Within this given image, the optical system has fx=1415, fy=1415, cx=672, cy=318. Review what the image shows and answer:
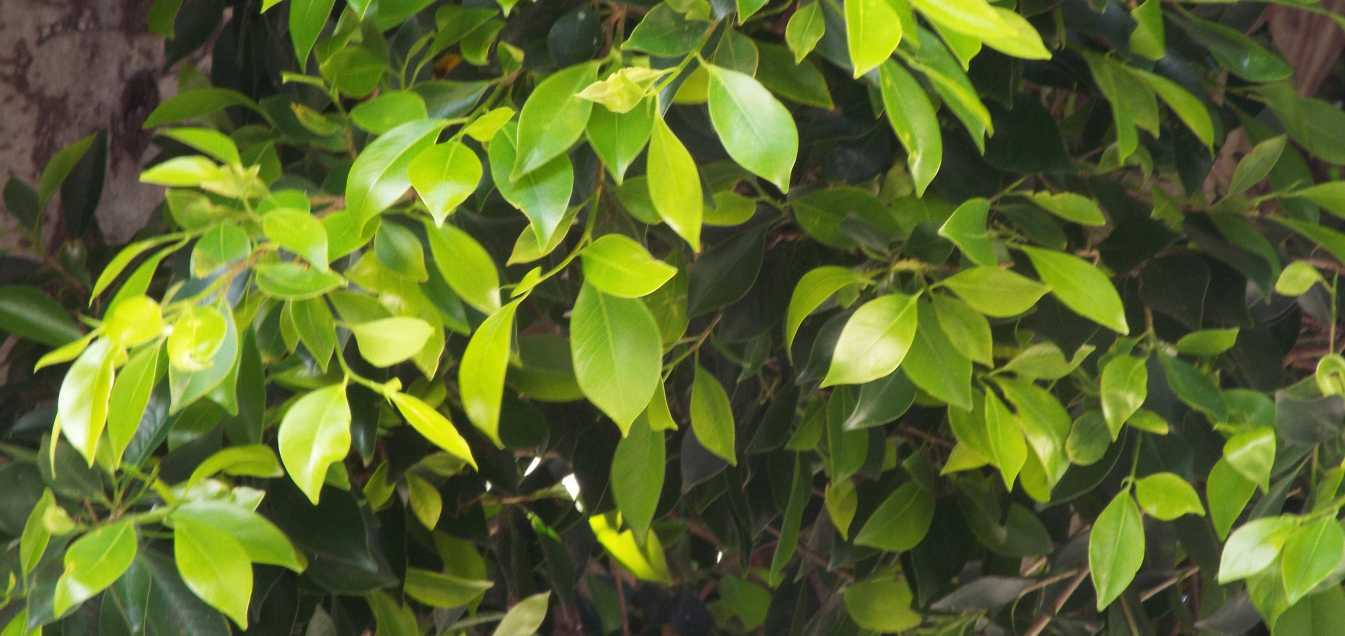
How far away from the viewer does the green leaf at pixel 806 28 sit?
0.59m

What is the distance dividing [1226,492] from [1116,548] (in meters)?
0.07

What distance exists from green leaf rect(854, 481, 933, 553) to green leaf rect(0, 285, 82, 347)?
18.8 inches

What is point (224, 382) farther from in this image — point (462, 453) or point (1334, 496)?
point (1334, 496)

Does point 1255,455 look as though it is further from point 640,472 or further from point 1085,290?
point 640,472

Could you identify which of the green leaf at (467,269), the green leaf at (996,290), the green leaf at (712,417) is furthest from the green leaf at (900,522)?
the green leaf at (467,269)

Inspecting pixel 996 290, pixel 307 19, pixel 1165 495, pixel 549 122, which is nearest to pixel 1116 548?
pixel 1165 495

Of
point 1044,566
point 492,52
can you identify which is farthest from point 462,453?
point 1044,566

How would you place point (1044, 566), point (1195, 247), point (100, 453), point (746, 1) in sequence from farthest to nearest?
point (1044, 566)
point (1195, 247)
point (100, 453)
point (746, 1)

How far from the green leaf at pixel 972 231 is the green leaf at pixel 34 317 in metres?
0.50

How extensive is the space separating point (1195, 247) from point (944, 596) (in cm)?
26

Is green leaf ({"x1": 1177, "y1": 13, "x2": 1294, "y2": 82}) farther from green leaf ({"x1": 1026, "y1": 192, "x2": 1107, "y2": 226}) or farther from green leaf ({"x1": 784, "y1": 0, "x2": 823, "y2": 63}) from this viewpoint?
green leaf ({"x1": 784, "y1": 0, "x2": 823, "y2": 63})

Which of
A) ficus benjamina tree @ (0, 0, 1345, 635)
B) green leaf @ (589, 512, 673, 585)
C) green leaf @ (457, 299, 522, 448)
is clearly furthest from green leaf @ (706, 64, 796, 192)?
green leaf @ (589, 512, 673, 585)

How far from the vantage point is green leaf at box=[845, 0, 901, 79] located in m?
0.49

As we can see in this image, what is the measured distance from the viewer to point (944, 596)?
89cm
